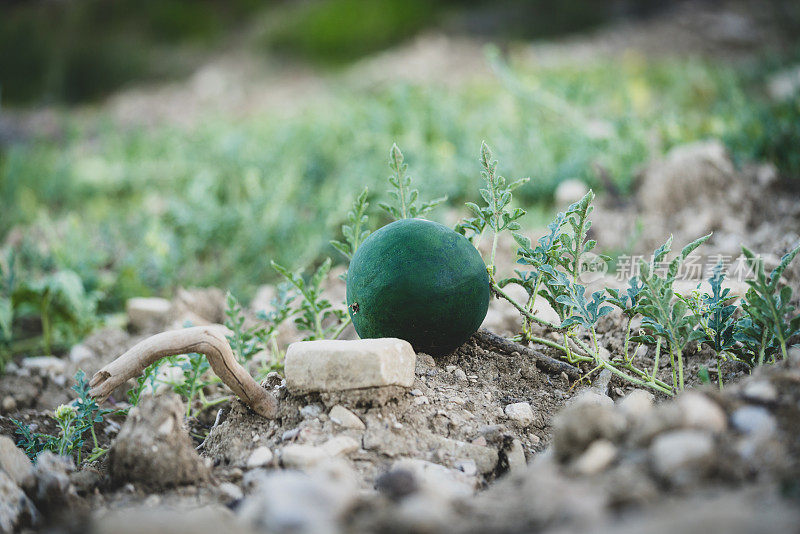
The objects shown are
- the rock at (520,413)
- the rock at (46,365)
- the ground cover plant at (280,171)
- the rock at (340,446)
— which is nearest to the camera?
the rock at (340,446)

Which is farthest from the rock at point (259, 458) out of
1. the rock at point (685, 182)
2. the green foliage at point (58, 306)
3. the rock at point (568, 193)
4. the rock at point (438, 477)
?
the rock at point (685, 182)

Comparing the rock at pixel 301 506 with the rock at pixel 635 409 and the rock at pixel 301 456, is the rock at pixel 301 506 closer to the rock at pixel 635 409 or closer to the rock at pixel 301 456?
the rock at pixel 301 456

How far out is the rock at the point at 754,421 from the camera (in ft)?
3.94

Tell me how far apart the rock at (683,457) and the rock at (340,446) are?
720 mm

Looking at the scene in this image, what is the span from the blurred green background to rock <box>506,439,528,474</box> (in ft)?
5.81

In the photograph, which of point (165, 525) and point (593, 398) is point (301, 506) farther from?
point (593, 398)

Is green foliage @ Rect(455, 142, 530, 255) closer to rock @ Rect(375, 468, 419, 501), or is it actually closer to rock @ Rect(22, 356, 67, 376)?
rock @ Rect(375, 468, 419, 501)

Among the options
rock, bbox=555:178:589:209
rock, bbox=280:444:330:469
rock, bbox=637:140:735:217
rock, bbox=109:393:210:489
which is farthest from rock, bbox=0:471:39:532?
rock, bbox=637:140:735:217

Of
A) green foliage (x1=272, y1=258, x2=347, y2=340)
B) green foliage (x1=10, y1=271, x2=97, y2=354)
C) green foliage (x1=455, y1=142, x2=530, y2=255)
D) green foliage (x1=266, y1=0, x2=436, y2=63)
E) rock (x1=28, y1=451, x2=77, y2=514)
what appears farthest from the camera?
green foliage (x1=266, y1=0, x2=436, y2=63)

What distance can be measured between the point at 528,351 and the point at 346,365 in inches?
25.3

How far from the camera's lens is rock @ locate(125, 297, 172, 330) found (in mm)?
2938

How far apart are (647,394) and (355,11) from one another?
9.86 meters

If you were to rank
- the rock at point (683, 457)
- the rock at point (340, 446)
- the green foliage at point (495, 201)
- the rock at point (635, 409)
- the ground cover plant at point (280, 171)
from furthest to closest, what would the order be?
1. the ground cover plant at point (280, 171)
2. the green foliage at point (495, 201)
3. the rock at point (340, 446)
4. the rock at point (635, 409)
5. the rock at point (683, 457)

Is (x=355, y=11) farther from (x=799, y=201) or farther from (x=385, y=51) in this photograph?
(x=799, y=201)
